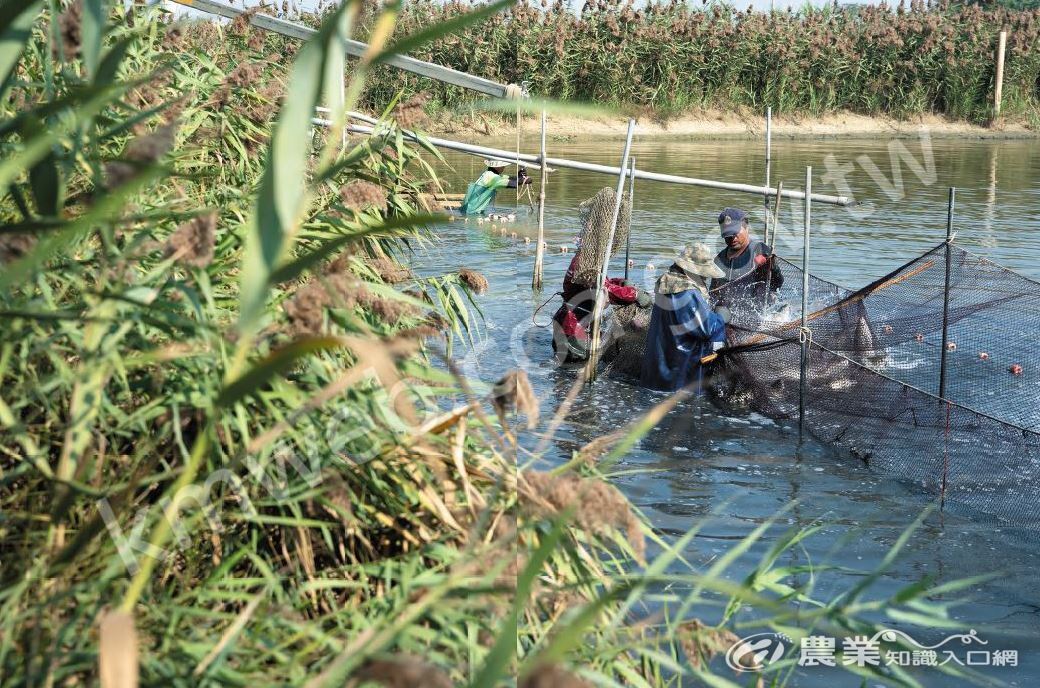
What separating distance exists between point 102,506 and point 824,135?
28277 millimetres

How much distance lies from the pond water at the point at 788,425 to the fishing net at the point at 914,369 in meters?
0.18

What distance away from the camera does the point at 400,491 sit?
2752 millimetres

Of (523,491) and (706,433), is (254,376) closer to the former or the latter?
(523,491)

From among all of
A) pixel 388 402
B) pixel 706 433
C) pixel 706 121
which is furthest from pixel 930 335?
pixel 706 121

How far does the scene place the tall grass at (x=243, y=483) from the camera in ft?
5.99

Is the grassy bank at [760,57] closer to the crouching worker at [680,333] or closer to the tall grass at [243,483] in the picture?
Answer: the crouching worker at [680,333]

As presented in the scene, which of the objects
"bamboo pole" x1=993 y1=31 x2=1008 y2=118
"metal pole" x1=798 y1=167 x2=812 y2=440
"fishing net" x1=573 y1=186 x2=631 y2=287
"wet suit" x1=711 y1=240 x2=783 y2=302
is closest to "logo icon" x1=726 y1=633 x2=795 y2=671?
"metal pole" x1=798 y1=167 x2=812 y2=440

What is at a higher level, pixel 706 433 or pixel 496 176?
pixel 496 176

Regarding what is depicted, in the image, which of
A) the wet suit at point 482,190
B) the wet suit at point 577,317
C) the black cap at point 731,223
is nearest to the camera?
Result: the wet suit at point 577,317

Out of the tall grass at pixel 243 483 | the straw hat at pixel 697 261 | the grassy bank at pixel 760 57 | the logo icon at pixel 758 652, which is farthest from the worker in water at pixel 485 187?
the tall grass at pixel 243 483

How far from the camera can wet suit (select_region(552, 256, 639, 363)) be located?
8.74 meters

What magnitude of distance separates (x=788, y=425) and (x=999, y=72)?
2379 cm

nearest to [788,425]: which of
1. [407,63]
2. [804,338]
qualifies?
[804,338]

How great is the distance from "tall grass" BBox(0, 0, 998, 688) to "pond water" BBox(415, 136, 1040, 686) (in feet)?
1.59
